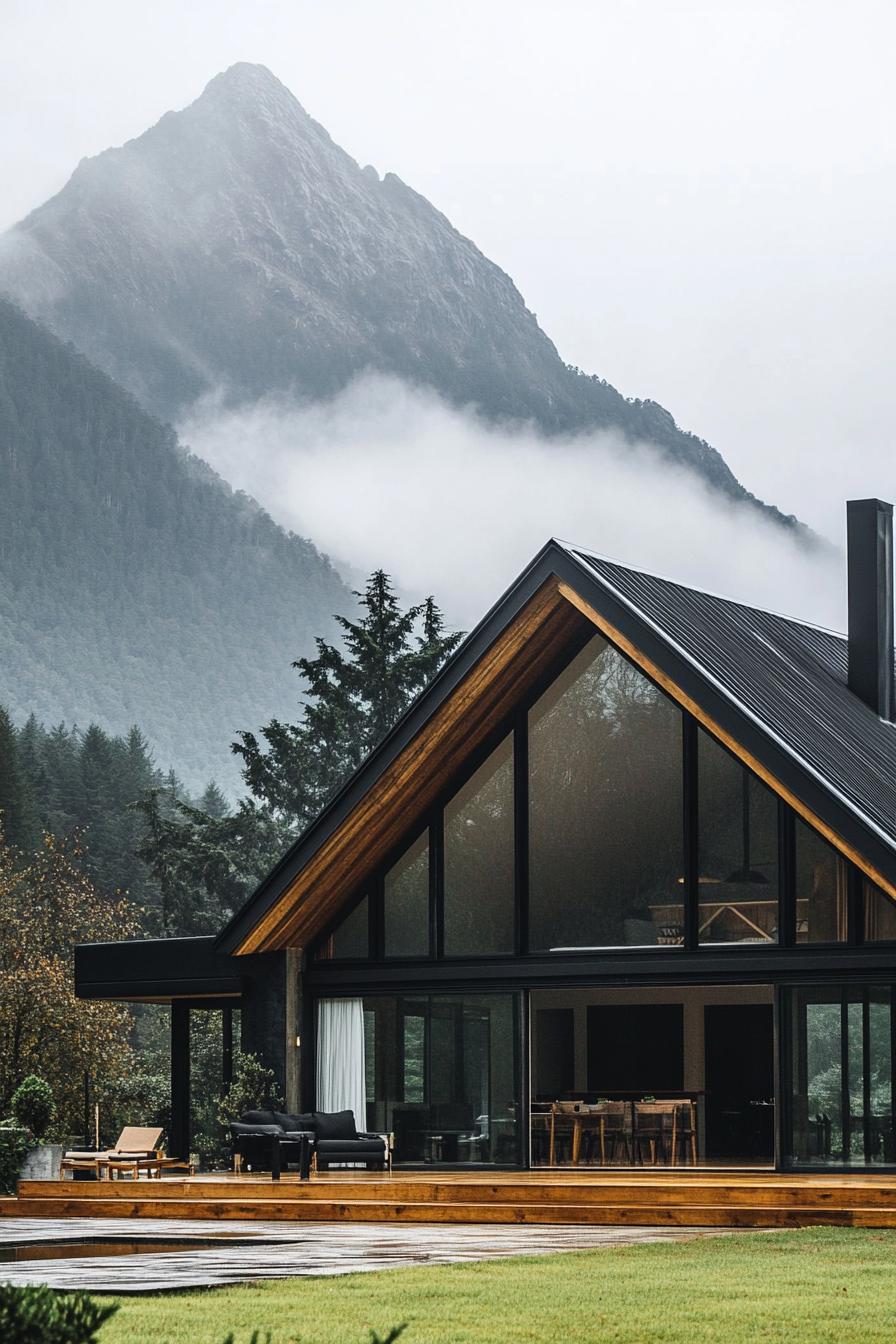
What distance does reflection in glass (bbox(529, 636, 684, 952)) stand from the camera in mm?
18656

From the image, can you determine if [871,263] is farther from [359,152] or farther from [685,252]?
[359,152]

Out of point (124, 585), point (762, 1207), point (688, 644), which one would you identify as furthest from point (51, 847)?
point (124, 585)

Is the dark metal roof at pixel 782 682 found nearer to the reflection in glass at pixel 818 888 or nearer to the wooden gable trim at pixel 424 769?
the reflection in glass at pixel 818 888

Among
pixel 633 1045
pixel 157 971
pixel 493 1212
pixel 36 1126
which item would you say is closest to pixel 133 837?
pixel 633 1045

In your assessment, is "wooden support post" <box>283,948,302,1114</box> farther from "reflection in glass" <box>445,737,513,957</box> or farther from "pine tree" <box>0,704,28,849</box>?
"pine tree" <box>0,704,28,849</box>

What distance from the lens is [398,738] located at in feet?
62.8

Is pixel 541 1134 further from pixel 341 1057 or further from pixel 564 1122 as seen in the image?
pixel 341 1057

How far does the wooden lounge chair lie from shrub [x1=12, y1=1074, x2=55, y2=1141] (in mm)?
716

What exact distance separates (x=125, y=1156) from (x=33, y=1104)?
162 centimetres

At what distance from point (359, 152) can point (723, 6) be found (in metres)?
32.1

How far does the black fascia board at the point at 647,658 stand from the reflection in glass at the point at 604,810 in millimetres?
808

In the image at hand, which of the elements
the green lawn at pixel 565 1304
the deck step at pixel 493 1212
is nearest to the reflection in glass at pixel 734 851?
the deck step at pixel 493 1212

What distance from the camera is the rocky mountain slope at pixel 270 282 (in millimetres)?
132250

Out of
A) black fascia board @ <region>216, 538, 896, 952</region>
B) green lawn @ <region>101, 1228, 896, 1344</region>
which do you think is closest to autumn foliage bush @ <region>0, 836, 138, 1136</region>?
black fascia board @ <region>216, 538, 896, 952</region>
